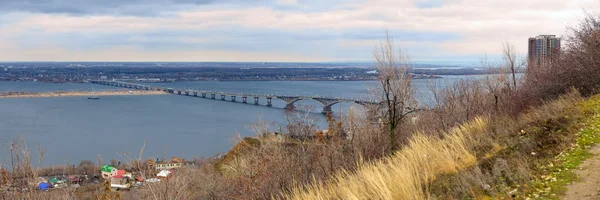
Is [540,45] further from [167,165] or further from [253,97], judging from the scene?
[253,97]

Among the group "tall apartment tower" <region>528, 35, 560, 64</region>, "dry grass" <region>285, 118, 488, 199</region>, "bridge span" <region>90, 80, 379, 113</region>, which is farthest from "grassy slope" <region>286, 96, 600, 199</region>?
"bridge span" <region>90, 80, 379, 113</region>

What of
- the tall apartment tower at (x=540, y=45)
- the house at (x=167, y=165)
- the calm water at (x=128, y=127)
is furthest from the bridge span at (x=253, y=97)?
the house at (x=167, y=165)

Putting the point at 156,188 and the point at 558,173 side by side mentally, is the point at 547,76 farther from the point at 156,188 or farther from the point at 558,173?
the point at 156,188

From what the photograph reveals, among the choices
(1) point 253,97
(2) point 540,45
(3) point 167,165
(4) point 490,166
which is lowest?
(1) point 253,97

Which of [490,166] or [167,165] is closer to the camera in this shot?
[490,166]

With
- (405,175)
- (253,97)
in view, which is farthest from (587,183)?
(253,97)

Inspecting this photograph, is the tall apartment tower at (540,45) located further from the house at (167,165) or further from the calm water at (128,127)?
the house at (167,165)

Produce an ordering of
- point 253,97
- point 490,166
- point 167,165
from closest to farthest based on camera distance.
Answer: point 490,166 < point 167,165 < point 253,97
